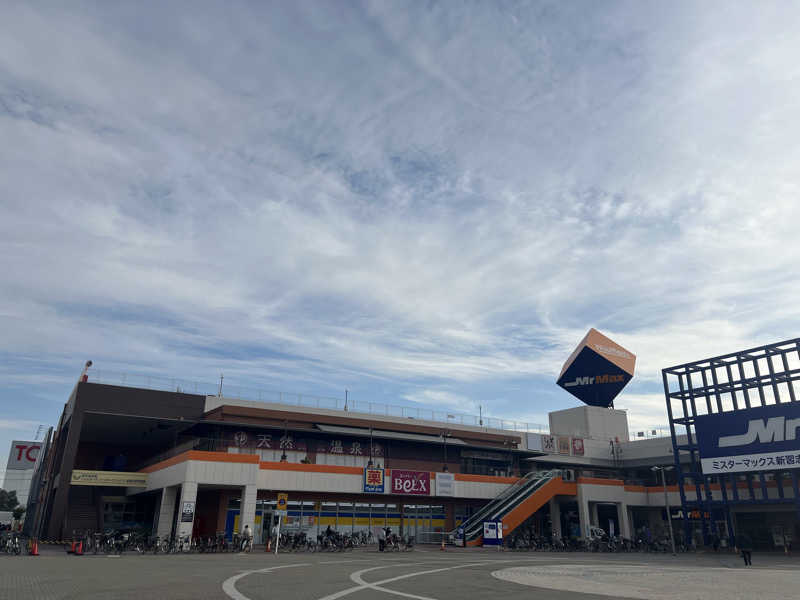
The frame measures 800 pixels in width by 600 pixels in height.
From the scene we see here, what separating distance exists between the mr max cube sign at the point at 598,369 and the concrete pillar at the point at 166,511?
47.1 meters

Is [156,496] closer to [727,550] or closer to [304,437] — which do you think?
[304,437]

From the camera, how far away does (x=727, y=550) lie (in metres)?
42.1

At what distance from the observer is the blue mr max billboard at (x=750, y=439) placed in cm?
3925

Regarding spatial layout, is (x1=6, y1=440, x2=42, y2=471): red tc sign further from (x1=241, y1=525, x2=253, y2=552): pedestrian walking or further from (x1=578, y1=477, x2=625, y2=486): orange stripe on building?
(x1=578, y1=477, x2=625, y2=486): orange stripe on building

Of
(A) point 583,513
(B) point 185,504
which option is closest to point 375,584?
(B) point 185,504

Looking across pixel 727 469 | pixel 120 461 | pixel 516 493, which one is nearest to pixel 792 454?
pixel 727 469

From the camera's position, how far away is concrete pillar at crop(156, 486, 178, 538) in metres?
37.9

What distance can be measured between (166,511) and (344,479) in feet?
38.9

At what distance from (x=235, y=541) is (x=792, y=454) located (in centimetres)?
3538

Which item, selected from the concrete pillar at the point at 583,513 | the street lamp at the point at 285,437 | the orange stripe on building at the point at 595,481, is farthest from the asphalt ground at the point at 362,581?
the orange stripe on building at the point at 595,481

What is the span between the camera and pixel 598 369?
226ft

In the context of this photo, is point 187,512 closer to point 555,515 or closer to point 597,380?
point 555,515

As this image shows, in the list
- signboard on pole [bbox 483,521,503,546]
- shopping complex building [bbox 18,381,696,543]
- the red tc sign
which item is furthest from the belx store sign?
the red tc sign

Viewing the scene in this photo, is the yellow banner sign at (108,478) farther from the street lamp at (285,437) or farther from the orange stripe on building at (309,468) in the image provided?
the orange stripe on building at (309,468)
